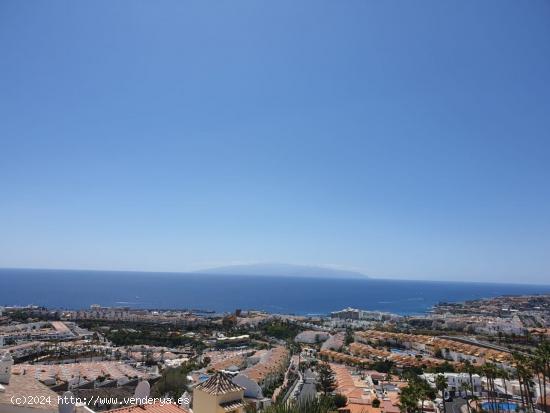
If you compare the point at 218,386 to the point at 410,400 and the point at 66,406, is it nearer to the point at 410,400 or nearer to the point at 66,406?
the point at 66,406

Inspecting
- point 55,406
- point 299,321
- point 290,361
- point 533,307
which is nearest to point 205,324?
point 299,321

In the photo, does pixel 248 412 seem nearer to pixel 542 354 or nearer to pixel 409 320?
pixel 542 354

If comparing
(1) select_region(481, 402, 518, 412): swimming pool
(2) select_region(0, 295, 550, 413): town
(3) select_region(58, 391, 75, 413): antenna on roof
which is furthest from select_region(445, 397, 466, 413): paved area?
(3) select_region(58, 391, 75, 413): antenna on roof

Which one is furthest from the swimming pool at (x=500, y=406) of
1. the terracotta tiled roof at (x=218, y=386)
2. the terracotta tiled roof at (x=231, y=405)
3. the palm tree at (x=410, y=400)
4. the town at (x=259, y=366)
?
the terracotta tiled roof at (x=218, y=386)

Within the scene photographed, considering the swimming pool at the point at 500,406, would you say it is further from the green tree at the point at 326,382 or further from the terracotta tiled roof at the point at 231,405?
the terracotta tiled roof at the point at 231,405

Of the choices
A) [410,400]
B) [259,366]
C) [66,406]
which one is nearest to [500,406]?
[410,400]

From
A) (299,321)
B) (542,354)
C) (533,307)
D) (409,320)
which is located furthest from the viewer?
(533,307)
